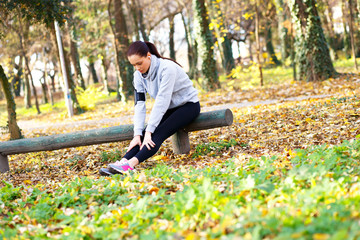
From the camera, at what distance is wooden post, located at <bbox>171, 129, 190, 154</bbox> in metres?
4.92

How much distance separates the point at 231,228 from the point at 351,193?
2.96 feet

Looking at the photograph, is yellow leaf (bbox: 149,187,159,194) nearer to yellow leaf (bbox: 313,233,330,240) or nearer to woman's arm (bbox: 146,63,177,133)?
woman's arm (bbox: 146,63,177,133)

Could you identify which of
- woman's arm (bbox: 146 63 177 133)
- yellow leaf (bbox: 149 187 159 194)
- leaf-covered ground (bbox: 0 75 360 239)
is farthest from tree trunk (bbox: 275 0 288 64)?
yellow leaf (bbox: 149 187 159 194)

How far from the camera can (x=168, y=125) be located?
4.48 m

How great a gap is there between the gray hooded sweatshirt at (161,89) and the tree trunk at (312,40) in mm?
7240

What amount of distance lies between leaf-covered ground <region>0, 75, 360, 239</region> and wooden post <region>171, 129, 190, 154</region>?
107mm

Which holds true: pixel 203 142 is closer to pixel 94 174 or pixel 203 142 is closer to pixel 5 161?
pixel 94 174

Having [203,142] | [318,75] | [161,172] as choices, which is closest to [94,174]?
[161,172]

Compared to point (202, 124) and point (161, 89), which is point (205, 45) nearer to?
point (202, 124)

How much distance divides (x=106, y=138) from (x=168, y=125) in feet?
3.30

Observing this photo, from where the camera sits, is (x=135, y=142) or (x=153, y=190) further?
(x=135, y=142)

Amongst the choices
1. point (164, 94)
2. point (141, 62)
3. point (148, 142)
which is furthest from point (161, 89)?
point (148, 142)

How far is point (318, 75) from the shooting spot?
35.4 feet

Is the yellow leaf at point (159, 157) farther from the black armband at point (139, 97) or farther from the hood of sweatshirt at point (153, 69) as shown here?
the hood of sweatshirt at point (153, 69)
